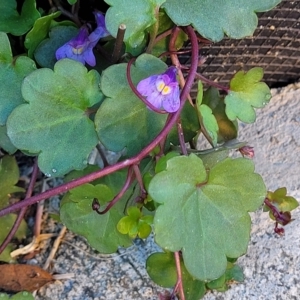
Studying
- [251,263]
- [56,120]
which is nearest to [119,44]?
[56,120]

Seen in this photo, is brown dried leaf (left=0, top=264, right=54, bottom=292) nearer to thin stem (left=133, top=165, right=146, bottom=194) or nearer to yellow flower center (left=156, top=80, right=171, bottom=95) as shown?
thin stem (left=133, top=165, right=146, bottom=194)

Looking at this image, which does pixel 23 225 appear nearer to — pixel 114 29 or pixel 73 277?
pixel 73 277

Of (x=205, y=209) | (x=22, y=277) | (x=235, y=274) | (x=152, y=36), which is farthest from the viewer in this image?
(x=22, y=277)

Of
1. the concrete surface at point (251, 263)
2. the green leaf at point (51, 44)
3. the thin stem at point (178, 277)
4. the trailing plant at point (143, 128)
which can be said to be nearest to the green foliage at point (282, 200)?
the trailing plant at point (143, 128)

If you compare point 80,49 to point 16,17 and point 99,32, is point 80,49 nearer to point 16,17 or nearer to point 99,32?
point 99,32

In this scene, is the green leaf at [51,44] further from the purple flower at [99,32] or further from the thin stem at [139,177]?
the thin stem at [139,177]
